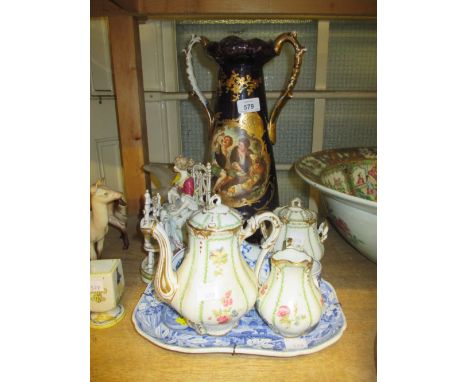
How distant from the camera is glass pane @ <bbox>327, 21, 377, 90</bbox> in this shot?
105 centimetres

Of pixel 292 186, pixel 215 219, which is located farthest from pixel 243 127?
pixel 292 186

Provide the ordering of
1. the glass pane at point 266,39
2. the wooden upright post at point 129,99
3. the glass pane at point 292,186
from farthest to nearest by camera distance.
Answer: the glass pane at point 292,186 → the glass pane at point 266,39 → the wooden upright post at point 129,99

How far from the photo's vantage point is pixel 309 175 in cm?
72

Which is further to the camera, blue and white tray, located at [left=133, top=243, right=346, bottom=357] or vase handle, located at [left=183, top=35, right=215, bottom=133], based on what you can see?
vase handle, located at [left=183, top=35, right=215, bottom=133]

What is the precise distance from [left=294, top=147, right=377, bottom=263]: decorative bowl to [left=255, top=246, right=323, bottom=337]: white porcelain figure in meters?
0.15

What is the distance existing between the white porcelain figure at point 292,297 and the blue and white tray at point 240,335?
0.02m

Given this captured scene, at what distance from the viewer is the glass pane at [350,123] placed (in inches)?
43.7

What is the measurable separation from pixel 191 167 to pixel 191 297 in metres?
0.32

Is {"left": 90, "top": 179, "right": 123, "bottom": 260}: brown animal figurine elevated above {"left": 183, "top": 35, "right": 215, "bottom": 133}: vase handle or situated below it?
below

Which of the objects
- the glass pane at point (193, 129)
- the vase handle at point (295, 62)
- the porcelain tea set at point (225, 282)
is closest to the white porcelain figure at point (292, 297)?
the porcelain tea set at point (225, 282)

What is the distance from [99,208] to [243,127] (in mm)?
316

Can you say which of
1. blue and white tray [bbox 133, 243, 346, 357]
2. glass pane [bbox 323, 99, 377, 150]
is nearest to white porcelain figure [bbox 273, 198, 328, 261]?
blue and white tray [bbox 133, 243, 346, 357]

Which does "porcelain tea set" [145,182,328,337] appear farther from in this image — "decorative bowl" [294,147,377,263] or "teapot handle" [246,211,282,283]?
"decorative bowl" [294,147,377,263]

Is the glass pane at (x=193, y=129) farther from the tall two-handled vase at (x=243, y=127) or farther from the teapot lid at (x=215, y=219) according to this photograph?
the teapot lid at (x=215, y=219)
